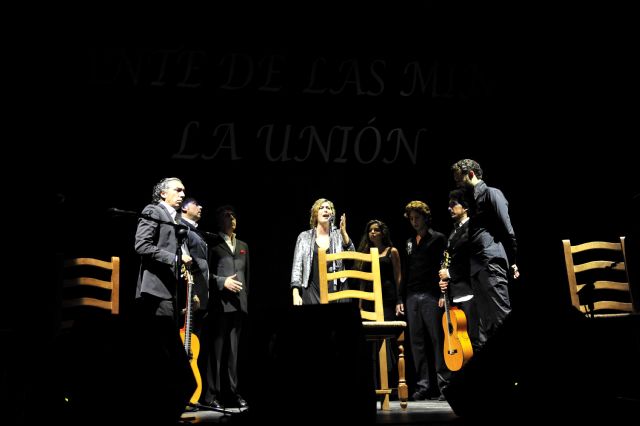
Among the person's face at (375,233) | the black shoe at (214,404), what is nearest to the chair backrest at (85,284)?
the black shoe at (214,404)

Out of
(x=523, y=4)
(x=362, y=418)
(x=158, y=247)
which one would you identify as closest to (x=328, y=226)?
(x=158, y=247)

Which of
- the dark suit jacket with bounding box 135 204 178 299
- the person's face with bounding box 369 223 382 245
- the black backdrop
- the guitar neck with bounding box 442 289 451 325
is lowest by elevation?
the guitar neck with bounding box 442 289 451 325

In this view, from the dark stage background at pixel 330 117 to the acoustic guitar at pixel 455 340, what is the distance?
5.22 ft

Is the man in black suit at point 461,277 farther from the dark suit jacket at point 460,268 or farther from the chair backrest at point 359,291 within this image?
the chair backrest at point 359,291

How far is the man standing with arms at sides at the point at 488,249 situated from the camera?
14.0 feet

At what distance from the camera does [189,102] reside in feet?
18.1

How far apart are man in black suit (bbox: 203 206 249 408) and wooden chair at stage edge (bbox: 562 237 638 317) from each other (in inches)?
98.3

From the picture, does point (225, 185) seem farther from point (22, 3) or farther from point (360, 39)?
point (22, 3)

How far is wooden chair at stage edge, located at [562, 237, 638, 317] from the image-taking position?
3592mm

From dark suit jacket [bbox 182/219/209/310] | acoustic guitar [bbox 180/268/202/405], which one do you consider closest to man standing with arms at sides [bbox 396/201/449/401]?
dark suit jacket [bbox 182/219/209/310]

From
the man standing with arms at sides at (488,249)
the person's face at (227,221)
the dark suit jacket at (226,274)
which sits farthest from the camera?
the person's face at (227,221)

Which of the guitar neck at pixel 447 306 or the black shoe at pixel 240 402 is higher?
the guitar neck at pixel 447 306

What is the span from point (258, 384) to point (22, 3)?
389 cm

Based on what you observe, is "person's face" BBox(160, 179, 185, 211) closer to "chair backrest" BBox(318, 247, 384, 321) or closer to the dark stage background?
"chair backrest" BBox(318, 247, 384, 321)
